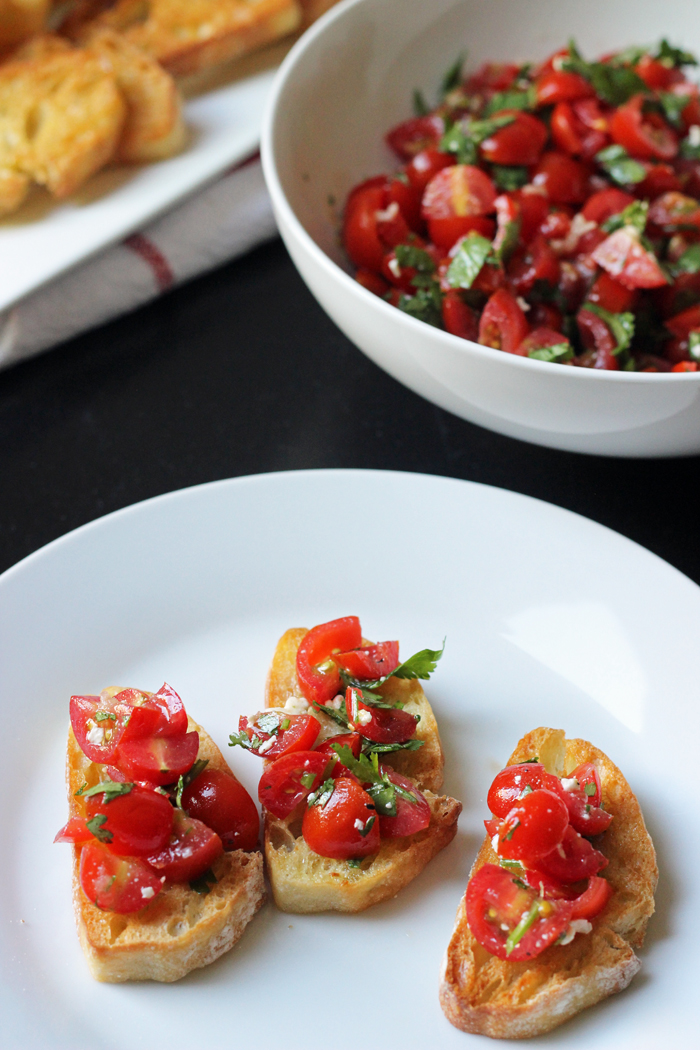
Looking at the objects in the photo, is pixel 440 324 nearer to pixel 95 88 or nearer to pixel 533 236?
pixel 533 236

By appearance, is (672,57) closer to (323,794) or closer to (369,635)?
(369,635)

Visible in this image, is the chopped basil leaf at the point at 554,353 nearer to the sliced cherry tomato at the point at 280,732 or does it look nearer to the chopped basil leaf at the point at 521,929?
the sliced cherry tomato at the point at 280,732

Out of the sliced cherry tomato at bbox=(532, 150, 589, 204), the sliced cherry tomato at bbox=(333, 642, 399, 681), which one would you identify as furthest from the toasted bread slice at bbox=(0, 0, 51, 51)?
the sliced cherry tomato at bbox=(333, 642, 399, 681)

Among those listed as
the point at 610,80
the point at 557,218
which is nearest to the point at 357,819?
the point at 557,218

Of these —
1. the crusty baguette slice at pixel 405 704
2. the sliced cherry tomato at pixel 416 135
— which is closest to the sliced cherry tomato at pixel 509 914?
the crusty baguette slice at pixel 405 704

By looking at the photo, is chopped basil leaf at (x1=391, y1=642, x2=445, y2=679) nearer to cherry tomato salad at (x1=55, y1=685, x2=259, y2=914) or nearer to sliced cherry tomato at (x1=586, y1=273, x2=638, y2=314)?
cherry tomato salad at (x1=55, y1=685, x2=259, y2=914)

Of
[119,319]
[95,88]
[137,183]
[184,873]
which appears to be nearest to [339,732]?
[184,873]
